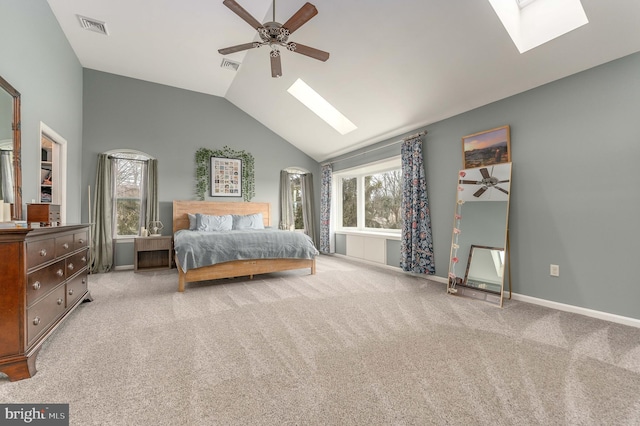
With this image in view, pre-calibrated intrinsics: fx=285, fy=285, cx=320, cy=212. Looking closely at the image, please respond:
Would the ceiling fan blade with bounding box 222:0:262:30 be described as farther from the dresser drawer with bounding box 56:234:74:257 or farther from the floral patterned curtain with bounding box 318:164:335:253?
the floral patterned curtain with bounding box 318:164:335:253

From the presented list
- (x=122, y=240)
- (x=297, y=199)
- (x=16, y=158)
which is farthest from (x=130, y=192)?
(x=297, y=199)

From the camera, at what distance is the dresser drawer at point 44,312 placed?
1824 millimetres

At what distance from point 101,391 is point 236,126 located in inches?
208

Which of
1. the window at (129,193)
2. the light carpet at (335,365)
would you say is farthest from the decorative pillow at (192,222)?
the light carpet at (335,365)

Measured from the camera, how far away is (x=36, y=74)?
2951 mm

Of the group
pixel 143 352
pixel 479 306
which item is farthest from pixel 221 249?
pixel 479 306

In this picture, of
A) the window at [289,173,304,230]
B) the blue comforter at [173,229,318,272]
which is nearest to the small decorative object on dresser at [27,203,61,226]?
the blue comforter at [173,229,318,272]

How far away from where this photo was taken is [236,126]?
6.03 meters

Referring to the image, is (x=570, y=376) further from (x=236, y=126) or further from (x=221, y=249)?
(x=236, y=126)

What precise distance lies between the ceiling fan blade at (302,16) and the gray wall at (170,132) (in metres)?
3.73

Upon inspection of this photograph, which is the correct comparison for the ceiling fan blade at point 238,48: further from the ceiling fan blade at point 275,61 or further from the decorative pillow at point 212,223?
the decorative pillow at point 212,223

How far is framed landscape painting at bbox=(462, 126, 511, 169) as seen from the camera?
335 cm

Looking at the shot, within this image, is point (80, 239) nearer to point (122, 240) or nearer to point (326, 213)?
point (122, 240)

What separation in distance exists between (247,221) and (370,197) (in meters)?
2.56
